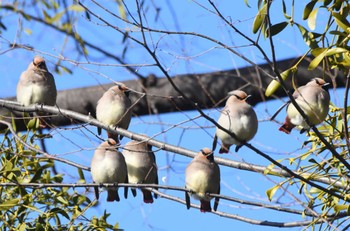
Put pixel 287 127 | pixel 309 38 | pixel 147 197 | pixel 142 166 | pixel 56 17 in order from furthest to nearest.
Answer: pixel 56 17, pixel 142 166, pixel 147 197, pixel 287 127, pixel 309 38

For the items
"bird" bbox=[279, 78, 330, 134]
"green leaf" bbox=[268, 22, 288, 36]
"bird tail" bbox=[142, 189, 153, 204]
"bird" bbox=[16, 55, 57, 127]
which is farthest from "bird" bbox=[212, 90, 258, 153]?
"bird" bbox=[16, 55, 57, 127]

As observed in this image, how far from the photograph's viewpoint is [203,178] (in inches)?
179

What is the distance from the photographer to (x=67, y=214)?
4.33 metres

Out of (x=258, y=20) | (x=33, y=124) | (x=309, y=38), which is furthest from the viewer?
(x=33, y=124)

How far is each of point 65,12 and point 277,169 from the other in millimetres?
2205

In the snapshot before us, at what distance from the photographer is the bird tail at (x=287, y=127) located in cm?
381

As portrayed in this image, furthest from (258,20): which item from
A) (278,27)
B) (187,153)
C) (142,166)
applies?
(142,166)

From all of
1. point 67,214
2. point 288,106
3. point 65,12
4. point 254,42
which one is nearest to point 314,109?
point 288,106

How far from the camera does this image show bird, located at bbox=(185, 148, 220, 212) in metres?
4.54

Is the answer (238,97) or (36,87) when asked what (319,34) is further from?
(36,87)

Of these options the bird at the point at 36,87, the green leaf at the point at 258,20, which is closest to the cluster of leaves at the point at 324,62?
the green leaf at the point at 258,20

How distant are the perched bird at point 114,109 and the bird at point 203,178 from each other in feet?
1.53

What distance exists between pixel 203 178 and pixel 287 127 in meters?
0.83

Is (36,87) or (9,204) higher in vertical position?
(36,87)
